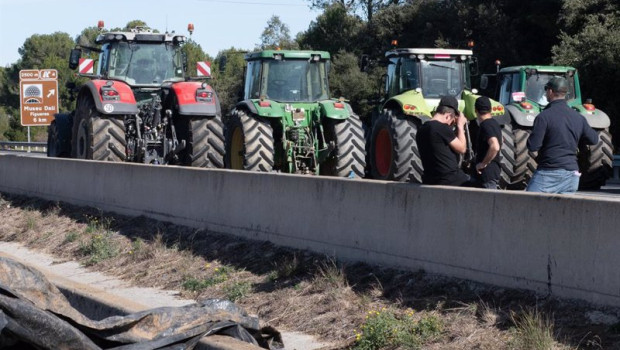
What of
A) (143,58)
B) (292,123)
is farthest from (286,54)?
(143,58)

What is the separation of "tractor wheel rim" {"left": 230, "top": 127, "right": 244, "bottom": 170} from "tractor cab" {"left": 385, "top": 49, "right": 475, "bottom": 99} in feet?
9.58

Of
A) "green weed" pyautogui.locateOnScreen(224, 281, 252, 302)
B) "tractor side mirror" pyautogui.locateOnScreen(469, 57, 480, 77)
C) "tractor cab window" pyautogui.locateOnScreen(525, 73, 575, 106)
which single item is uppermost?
"tractor side mirror" pyautogui.locateOnScreen(469, 57, 480, 77)

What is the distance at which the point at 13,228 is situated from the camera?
19.0m

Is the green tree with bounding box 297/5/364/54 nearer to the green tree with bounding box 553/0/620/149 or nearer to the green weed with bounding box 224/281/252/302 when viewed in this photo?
the green tree with bounding box 553/0/620/149

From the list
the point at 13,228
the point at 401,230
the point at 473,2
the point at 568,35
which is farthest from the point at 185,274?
the point at 473,2

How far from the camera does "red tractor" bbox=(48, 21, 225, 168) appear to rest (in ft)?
68.1

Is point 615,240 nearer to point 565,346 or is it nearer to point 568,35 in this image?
point 565,346

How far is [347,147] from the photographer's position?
19.5 m

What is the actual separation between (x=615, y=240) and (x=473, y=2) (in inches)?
1445

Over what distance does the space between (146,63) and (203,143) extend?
273cm

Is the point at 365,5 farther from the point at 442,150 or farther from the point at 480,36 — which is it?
the point at 442,150

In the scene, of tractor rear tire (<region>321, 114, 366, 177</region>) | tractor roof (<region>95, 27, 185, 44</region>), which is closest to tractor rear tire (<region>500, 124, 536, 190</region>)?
tractor rear tire (<region>321, 114, 366, 177</region>)

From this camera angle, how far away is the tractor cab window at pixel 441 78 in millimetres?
19859

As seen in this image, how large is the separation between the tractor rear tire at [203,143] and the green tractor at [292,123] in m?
0.27
